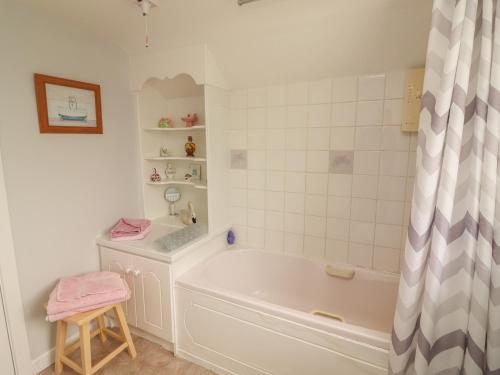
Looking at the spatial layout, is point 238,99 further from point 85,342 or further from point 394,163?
point 85,342

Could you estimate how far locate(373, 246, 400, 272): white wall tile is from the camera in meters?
1.82

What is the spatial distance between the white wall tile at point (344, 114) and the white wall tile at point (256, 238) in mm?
1002

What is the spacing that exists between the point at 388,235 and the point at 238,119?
1364mm

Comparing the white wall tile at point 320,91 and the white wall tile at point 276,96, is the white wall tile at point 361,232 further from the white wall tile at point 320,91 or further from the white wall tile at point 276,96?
the white wall tile at point 276,96

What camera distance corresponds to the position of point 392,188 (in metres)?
1.76

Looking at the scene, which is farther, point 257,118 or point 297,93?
point 257,118

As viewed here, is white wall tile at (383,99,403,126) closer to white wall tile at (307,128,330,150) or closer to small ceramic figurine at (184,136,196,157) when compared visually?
white wall tile at (307,128,330,150)

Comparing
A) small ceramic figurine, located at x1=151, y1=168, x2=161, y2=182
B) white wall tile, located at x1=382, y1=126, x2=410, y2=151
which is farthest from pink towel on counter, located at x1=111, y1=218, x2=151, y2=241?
white wall tile, located at x1=382, y1=126, x2=410, y2=151

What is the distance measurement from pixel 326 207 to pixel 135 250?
1339 millimetres

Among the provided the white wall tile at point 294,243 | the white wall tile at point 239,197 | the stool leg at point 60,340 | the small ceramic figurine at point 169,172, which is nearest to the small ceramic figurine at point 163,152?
the small ceramic figurine at point 169,172

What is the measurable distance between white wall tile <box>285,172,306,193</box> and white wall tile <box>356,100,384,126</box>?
53cm

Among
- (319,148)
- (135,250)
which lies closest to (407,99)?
(319,148)

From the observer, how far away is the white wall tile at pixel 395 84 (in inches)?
64.9

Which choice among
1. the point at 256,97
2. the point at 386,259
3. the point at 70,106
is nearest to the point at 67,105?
the point at 70,106
